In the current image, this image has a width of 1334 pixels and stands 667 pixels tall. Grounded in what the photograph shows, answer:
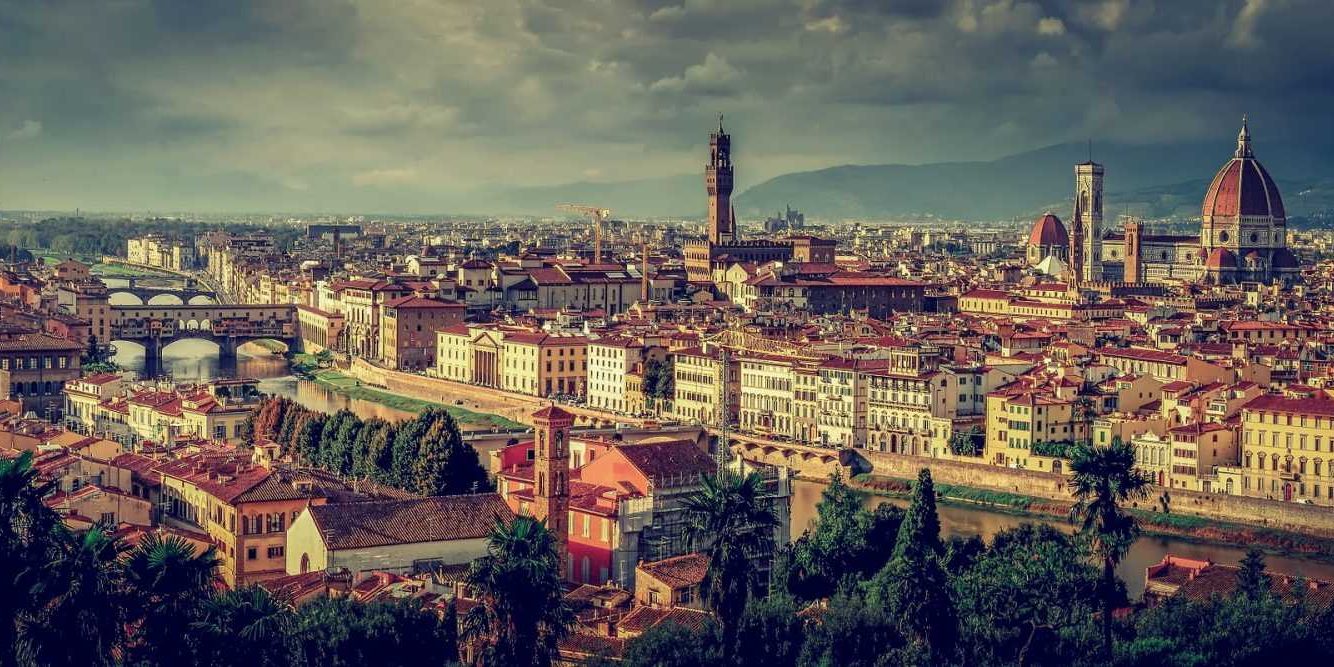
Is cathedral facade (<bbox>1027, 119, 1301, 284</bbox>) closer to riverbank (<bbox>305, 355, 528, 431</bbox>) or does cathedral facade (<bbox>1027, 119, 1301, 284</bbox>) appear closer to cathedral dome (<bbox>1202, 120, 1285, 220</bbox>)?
cathedral dome (<bbox>1202, 120, 1285, 220</bbox>)

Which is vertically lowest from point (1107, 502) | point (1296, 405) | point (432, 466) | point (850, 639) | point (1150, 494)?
point (1150, 494)

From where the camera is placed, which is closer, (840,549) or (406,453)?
(840,549)

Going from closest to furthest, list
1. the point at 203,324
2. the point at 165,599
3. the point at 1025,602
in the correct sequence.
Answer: the point at 165,599
the point at 1025,602
the point at 203,324

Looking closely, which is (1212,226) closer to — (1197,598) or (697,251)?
(697,251)

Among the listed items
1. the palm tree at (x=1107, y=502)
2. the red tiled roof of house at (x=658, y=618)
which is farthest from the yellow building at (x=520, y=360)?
the palm tree at (x=1107, y=502)

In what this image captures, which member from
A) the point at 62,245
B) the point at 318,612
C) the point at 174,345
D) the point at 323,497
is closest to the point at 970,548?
the point at 323,497

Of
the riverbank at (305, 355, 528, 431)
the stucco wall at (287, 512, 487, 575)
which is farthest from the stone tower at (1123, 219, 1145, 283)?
the stucco wall at (287, 512, 487, 575)

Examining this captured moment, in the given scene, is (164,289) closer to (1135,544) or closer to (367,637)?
(1135,544)

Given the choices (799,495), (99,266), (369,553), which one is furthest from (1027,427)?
(99,266)
